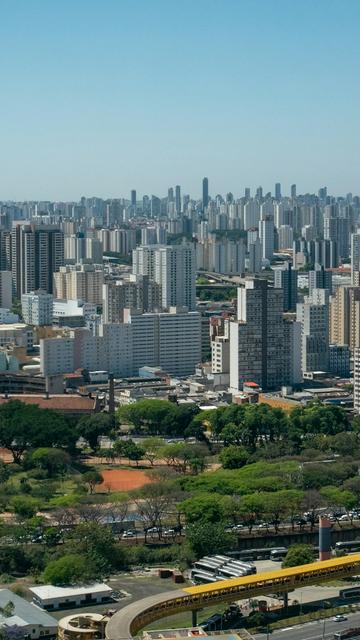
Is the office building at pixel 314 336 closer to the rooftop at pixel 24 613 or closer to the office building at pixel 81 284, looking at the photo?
the office building at pixel 81 284

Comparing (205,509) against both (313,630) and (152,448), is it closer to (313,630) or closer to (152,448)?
(313,630)

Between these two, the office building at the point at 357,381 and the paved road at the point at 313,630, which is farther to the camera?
the office building at the point at 357,381

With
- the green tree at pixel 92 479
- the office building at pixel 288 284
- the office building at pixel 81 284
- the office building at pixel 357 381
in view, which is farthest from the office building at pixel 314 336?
the green tree at pixel 92 479

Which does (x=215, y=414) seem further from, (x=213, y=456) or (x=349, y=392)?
(x=349, y=392)

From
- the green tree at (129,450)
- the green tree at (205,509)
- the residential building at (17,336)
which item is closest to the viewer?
the green tree at (205,509)

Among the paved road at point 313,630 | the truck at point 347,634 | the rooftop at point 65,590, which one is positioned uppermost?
the rooftop at point 65,590

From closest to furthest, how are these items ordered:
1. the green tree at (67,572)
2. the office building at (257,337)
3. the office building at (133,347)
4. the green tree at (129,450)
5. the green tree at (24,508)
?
the green tree at (67,572), the green tree at (24,508), the green tree at (129,450), the office building at (257,337), the office building at (133,347)

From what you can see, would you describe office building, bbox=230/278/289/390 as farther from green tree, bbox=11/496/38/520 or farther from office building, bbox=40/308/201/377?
green tree, bbox=11/496/38/520
